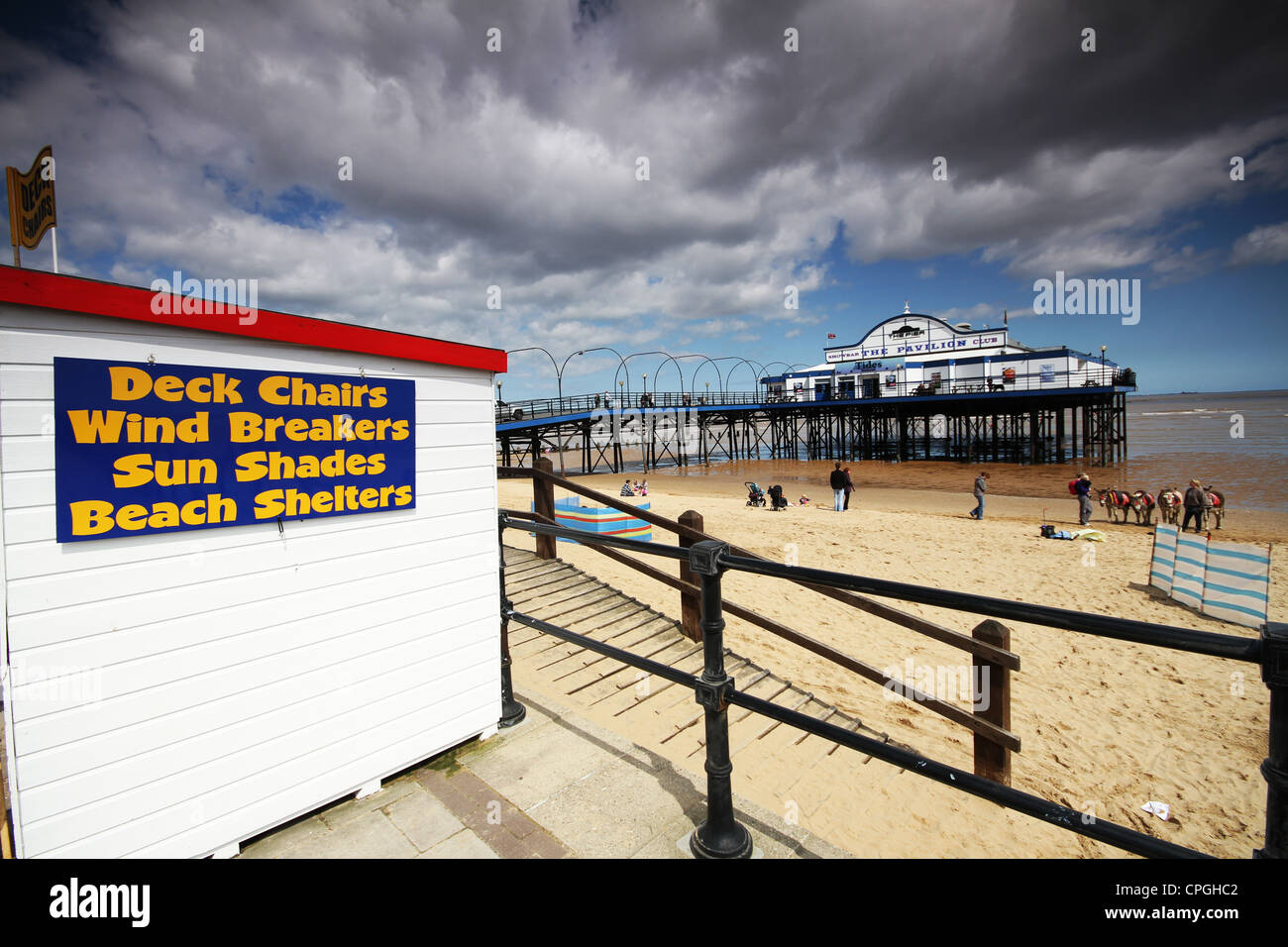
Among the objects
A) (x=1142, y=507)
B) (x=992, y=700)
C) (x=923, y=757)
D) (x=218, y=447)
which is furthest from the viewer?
(x=1142, y=507)

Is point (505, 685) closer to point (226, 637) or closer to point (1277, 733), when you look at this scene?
point (226, 637)

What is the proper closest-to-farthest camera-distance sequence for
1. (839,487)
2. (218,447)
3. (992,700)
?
1. (218,447)
2. (992,700)
3. (839,487)

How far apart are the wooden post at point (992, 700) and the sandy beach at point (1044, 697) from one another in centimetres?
33

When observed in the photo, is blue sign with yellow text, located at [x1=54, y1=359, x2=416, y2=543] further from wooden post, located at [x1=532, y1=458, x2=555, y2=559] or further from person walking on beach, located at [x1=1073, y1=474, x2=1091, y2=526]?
person walking on beach, located at [x1=1073, y1=474, x2=1091, y2=526]

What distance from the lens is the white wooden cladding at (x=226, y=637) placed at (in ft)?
7.68

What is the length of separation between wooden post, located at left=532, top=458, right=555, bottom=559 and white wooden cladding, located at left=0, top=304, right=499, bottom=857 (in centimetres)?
410

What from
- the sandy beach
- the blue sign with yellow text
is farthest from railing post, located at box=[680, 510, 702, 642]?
the blue sign with yellow text

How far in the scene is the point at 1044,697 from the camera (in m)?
7.45

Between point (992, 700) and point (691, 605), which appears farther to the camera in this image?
→ point (691, 605)

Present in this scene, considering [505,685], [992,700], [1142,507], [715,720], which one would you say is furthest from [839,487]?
[715,720]

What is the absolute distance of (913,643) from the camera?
8.82m

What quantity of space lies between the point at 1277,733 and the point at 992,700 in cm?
381

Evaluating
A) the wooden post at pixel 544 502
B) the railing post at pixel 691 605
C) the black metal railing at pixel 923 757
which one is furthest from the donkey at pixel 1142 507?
the black metal railing at pixel 923 757

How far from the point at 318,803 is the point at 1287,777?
367 centimetres
